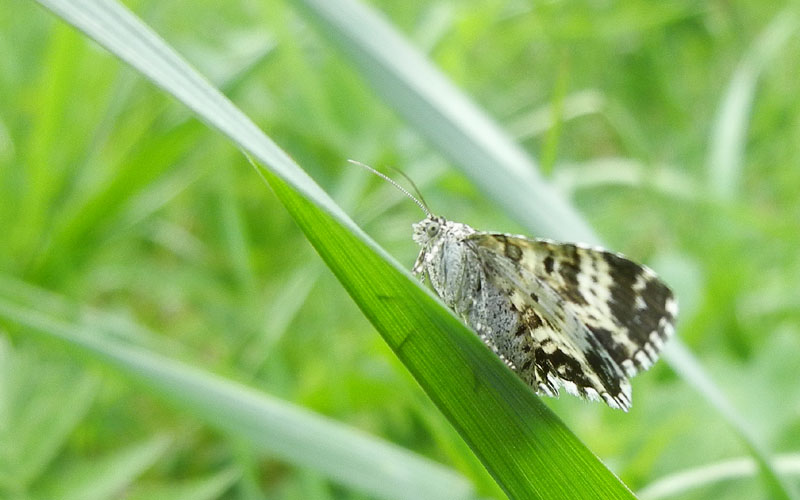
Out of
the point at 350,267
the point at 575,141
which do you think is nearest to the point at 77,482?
the point at 350,267

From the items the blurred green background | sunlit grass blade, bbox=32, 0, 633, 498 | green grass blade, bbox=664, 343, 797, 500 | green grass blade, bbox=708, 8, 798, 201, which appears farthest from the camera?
green grass blade, bbox=708, 8, 798, 201

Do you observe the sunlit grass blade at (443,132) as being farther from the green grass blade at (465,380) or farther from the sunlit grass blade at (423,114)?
the green grass blade at (465,380)

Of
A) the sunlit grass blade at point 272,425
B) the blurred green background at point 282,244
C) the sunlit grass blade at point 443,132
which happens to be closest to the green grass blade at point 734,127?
the blurred green background at point 282,244

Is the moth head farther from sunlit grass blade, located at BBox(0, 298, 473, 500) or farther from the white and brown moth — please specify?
sunlit grass blade, located at BBox(0, 298, 473, 500)

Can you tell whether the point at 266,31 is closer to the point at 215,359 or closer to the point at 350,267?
the point at 215,359

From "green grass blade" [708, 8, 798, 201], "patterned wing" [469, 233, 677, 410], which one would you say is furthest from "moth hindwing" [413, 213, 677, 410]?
"green grass blade" [708, 8, 798, 201]

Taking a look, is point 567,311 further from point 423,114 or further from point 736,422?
point 423,114
